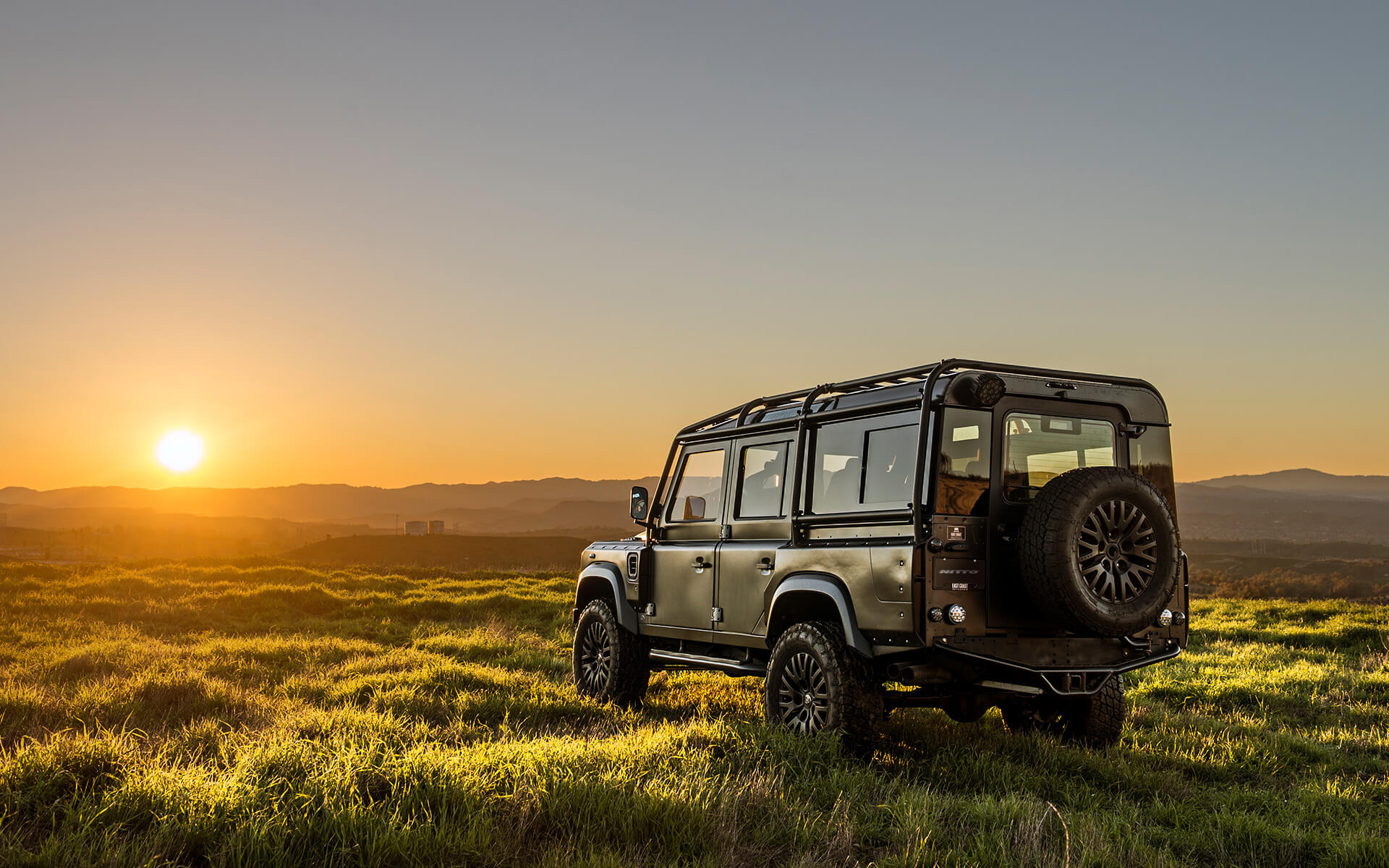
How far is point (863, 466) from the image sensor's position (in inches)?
300

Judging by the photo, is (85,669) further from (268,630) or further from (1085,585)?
(1085,585)

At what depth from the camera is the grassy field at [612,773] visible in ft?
15.4

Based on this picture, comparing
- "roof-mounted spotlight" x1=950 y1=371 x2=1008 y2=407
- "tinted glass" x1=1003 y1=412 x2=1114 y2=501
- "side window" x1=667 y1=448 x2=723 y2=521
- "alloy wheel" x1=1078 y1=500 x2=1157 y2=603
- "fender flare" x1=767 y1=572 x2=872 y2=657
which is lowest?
"fender flare" x1=767 y1=572 x2=872 y2=657

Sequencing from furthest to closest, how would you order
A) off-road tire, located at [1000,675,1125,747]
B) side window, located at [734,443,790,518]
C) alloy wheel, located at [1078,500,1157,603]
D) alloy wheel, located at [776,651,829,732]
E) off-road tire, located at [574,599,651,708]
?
off-road tire, located at [574,599,651,708] → side window, located at [734,443,790,518] → off-road tire, located at [1000,675,1125,747] → alloy wheel, located at [776,651,829,732] → alloy wheel, located at [1078,500,1157,603]

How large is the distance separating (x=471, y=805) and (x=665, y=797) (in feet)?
Result: 3.14

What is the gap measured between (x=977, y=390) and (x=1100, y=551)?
1327 millimetres

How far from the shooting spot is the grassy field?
4.69m

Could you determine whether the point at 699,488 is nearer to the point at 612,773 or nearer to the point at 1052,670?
the point at 1052,670

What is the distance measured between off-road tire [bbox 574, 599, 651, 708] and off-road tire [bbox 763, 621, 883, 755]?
7.86 ft

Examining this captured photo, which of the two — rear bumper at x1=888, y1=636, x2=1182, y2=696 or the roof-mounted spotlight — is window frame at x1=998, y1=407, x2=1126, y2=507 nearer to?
the roof-mounted spotlight

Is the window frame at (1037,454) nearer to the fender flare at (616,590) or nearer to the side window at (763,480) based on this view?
the side window at (763,480)

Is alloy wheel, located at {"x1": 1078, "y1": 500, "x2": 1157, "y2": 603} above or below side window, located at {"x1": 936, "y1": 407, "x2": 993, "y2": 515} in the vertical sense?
below

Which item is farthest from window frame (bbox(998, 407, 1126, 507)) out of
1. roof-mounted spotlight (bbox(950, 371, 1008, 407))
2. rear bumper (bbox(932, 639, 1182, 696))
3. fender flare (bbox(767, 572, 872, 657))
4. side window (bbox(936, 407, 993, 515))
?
fender flare (bbox(767, 572, 872, 657))

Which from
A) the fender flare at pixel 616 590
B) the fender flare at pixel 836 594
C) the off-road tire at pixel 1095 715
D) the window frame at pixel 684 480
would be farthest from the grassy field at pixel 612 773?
the window frame at pixel 684 480
